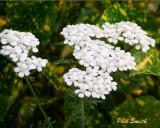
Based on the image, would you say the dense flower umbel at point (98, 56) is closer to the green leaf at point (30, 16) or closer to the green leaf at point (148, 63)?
the green leaf at point (148, 63)

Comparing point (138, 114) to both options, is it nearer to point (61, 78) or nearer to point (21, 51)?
point (61, 78)

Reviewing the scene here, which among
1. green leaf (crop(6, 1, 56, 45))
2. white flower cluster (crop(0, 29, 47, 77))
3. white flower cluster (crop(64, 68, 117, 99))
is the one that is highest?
green leaf (crop(6, 1, 56, 45))

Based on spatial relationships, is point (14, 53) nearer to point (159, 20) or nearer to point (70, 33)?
point (70, 33)

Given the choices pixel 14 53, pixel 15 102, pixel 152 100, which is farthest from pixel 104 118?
pixel 14 53

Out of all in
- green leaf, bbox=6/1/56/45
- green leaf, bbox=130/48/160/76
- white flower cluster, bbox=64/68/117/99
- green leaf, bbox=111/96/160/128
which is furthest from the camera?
green leaf, bbox=6/1/56/45

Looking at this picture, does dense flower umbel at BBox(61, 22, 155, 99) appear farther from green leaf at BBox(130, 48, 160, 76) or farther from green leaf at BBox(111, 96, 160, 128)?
green leaf at BBox(111, 96, 160, 128)

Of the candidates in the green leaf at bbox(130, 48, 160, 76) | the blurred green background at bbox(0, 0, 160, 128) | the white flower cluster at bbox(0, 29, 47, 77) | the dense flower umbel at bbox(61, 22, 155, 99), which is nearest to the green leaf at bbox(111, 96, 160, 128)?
the blurred green background at bbox(0, 0, 160, 128)

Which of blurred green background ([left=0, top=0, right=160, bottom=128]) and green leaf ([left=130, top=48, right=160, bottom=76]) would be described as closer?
green leaf ([left=130, top=48, right=160, bottom=76])

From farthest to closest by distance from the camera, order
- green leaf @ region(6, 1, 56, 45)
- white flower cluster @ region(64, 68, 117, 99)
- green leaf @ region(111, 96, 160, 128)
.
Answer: green leaf @ region(6, 1, 56, 45) < green leaf @ region(111, 96, 160, 128) < white flower cluster @ region(64, 68, 117, 99)
